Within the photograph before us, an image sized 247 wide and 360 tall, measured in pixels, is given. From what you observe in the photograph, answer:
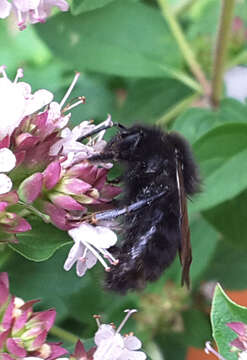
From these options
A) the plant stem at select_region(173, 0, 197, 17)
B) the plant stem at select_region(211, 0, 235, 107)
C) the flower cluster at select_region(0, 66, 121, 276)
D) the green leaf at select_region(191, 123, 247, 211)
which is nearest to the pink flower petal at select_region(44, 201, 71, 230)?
the flower cluster at select_region(0, 66, 121, 276)

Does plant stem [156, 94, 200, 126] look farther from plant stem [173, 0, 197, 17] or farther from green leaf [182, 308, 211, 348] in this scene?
green leaf [182, 308, 211, 348]

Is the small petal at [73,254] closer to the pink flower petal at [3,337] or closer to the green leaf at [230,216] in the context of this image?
the pink flower petal at [3,337]

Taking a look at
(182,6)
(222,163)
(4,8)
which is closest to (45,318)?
(4,8)

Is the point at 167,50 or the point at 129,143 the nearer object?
the point at 129,143

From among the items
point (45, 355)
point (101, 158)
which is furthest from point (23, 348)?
point (101, 158)

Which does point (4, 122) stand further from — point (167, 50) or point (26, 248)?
point (167, 50)

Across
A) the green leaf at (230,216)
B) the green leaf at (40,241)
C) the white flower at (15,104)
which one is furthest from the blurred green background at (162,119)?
the white flower at (15,104)
